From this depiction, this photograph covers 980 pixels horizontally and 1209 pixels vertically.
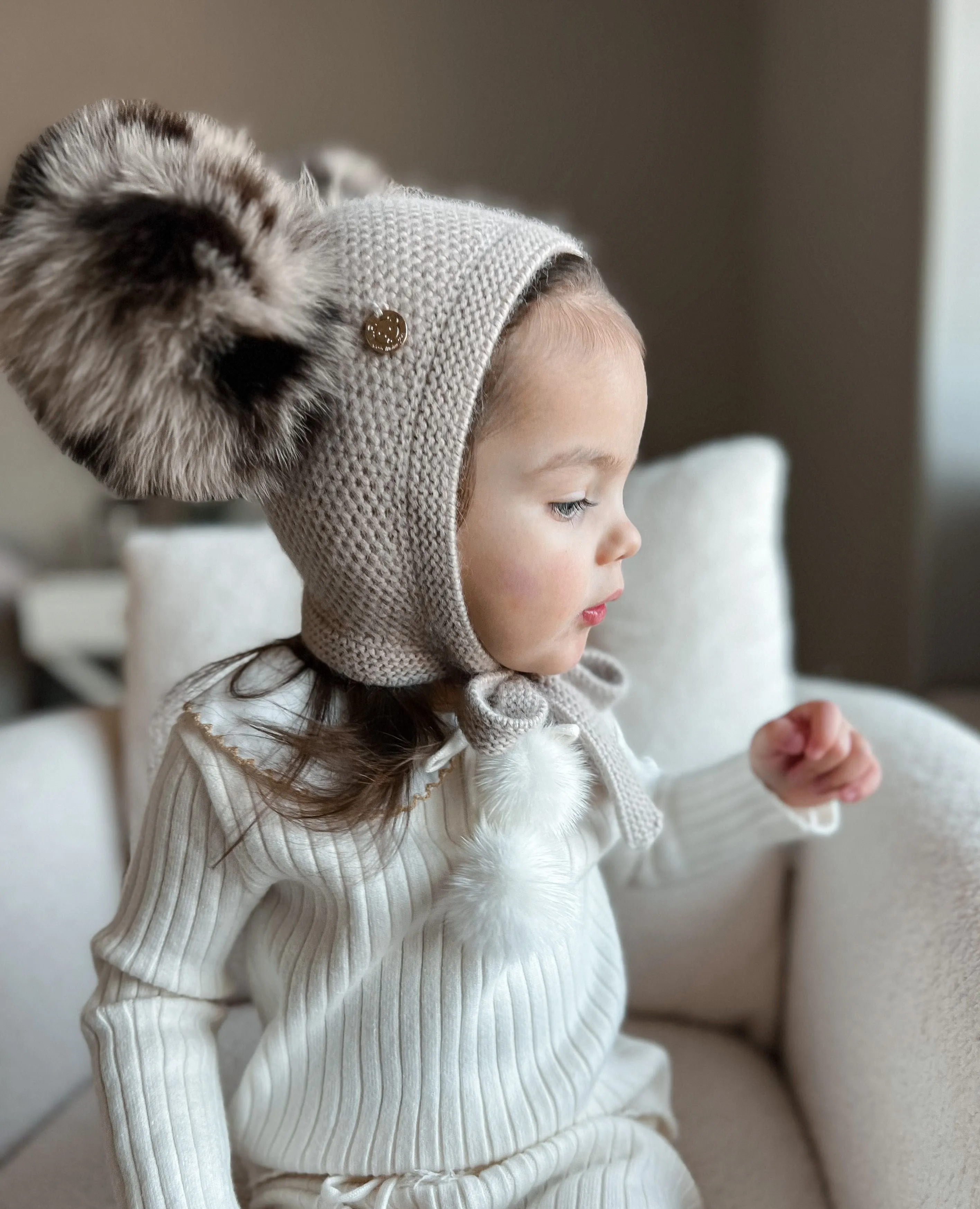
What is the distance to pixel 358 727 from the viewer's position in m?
0.57

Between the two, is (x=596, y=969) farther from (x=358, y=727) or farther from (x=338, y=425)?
(x=338, y=425)

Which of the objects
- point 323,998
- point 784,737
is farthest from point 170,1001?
point 784,737

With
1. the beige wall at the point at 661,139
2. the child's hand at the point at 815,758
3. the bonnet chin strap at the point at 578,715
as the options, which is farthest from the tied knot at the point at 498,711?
the beige wall at the point at 661,139

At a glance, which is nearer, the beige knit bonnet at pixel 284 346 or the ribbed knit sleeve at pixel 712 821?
the beige knit bonnet at pixel 284 346

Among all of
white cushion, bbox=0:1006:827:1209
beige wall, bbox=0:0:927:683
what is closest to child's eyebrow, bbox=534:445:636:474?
white cushion, bbox=0:1006:827:1209

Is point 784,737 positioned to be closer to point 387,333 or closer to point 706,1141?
point 706,1141

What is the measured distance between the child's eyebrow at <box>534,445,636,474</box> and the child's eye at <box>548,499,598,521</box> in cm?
2

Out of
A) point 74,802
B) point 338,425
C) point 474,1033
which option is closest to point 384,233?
point 338,425

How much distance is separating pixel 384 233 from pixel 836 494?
1211mm

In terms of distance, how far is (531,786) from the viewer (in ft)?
1.76

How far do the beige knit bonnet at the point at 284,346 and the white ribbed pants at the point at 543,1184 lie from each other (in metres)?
0.25

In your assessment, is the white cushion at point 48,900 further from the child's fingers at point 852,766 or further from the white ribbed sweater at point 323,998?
the child's fingers at point 852,766

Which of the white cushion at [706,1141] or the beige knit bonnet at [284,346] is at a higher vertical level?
the beige knit bonnet at [284,346]

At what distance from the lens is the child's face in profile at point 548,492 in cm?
51
